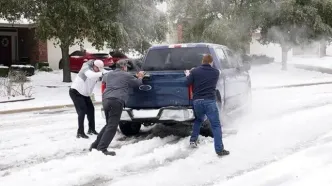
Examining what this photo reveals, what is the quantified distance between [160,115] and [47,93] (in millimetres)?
12211

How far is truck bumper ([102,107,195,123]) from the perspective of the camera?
8.42m

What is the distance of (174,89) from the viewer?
28.1 ft

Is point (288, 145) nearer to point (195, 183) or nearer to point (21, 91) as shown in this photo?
point (195, 183)

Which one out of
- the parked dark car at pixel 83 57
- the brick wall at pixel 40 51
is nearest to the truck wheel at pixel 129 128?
the parked dark car at pixel 83 57

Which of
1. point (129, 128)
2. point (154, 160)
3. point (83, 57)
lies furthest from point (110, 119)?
point (83, 57)

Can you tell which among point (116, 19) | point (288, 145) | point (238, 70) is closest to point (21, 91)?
point (116, 19)

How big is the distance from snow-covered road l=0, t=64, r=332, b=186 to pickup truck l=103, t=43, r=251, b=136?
0.44 m

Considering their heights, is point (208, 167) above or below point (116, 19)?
below

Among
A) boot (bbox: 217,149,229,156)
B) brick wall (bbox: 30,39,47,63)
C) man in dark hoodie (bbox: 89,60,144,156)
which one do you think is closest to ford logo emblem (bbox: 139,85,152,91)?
man in dark hoodie (bbox: 89,60,144,156)

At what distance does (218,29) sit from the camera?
2748 centimetres

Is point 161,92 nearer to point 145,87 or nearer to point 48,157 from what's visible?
point 145,87

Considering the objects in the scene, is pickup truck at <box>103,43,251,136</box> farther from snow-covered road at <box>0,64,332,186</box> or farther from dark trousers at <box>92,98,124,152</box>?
dark trousers at <box>92,98,124,152</box>

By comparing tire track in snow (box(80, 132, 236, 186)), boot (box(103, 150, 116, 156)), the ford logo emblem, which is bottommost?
tire track in snow (box(80, 132, 236, 186))

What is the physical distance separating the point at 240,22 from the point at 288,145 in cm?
2169
